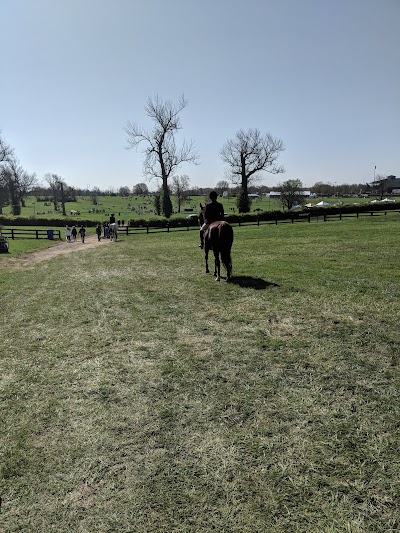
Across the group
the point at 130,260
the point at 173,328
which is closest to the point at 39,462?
the point at 173,328

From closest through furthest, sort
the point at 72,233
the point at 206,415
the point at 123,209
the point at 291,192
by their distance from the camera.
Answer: the point at 206,415 < the point at 72,233 < the point at 291,192 < the point at 123,209

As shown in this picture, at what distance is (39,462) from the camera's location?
3.48 metres

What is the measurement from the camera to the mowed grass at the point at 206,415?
2885 mm

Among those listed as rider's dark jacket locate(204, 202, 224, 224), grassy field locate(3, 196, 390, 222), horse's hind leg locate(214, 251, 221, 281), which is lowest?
horse's hind leg locate(214, 251, 221, 281)

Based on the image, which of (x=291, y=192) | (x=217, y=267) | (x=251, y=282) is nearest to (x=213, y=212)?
(x=217, y=267)

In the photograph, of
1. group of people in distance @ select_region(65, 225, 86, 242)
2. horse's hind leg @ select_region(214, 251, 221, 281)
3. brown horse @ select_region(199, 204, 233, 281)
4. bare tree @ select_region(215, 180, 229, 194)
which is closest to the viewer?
brown horse @ select_region(199, 204, 233, 281)

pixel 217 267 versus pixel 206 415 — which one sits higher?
pixel 217 267

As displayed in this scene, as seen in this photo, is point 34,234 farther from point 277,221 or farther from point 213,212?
point 213,212

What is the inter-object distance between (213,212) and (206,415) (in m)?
8.71

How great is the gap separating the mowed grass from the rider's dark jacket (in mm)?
4121

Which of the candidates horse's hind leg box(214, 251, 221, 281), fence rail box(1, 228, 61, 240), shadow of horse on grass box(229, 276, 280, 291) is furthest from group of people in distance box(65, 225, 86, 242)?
shadow of horse on grass box(229, 276, 280, 291)

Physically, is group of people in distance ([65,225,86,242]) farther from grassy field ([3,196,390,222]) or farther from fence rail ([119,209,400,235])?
grassy field ([3,196,390,222])

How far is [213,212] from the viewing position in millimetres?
11914

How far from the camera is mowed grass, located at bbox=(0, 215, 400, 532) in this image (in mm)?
2885
